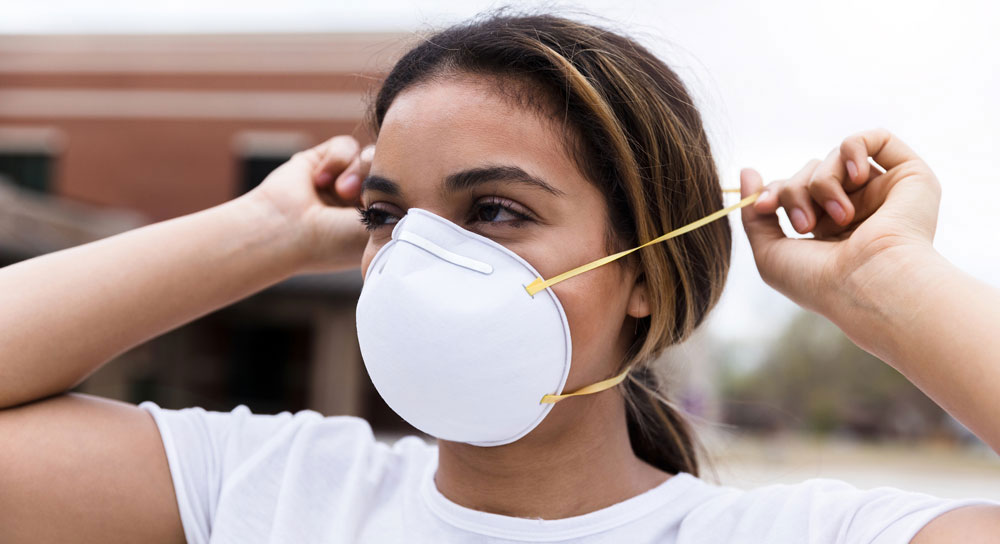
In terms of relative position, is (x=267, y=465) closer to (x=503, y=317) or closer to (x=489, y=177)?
(x=503, y=317)

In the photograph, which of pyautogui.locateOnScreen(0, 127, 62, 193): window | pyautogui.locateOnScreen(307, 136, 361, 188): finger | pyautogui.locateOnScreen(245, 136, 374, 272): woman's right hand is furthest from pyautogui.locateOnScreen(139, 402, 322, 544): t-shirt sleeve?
pyautogui.locateOnScreen(0, 127, 62, 193): window

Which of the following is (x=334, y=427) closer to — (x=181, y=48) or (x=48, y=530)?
(x=48, y=530)

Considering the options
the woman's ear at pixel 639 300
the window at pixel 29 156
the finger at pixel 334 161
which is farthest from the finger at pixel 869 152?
the window at pixel 29 156

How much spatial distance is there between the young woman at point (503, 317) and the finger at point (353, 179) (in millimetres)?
118

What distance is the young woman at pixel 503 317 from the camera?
1580mm

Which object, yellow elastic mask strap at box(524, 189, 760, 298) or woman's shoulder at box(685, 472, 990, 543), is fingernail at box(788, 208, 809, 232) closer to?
yellow elastic mask strap at box(524, 189, 760, 298)

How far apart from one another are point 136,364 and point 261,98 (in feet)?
18.0

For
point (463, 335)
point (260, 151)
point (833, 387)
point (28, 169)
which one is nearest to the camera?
point (463, 335)

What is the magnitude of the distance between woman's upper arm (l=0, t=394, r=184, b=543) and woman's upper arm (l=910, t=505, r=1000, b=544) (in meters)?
1.37

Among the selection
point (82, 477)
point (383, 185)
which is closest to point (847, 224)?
point (383, 185)

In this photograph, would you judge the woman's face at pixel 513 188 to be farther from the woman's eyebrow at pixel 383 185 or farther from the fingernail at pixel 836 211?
the fingernail at pixel 836 211

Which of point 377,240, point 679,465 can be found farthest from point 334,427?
point 679,465

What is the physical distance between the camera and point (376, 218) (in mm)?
1812

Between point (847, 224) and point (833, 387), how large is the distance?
1422 inches
